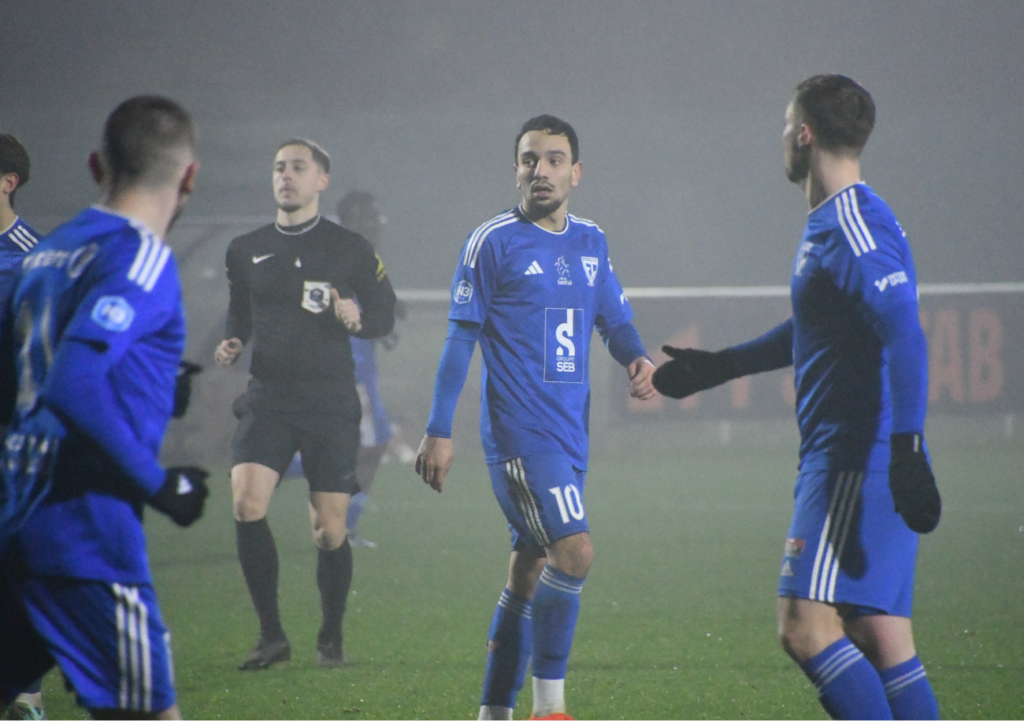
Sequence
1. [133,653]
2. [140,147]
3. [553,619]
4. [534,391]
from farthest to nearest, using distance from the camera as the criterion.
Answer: [534,391]
[553,619]
[140,147]
[133,653]

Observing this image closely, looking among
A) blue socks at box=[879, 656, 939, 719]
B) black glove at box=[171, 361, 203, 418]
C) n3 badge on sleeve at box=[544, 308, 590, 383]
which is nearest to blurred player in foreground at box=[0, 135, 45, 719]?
black glove at box=[171, 361, 203, 418]

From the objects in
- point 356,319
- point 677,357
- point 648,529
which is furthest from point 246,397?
point 648,529

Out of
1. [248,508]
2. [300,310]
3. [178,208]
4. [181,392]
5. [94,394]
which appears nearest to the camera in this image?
[94,394]

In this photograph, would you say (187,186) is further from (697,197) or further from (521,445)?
(697,197)

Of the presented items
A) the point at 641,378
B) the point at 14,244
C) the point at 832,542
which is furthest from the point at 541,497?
the point at 14,244

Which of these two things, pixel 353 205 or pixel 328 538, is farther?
pixel 353 205

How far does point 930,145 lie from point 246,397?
2063 cm

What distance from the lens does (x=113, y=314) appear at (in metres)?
2.09

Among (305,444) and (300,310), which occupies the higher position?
(300,310)

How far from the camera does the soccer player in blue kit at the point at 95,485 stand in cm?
212

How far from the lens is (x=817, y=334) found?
2.77 meters

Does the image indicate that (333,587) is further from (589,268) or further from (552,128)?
(552,128)

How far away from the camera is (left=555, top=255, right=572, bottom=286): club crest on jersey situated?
3.96 metres

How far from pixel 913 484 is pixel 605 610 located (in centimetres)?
368
